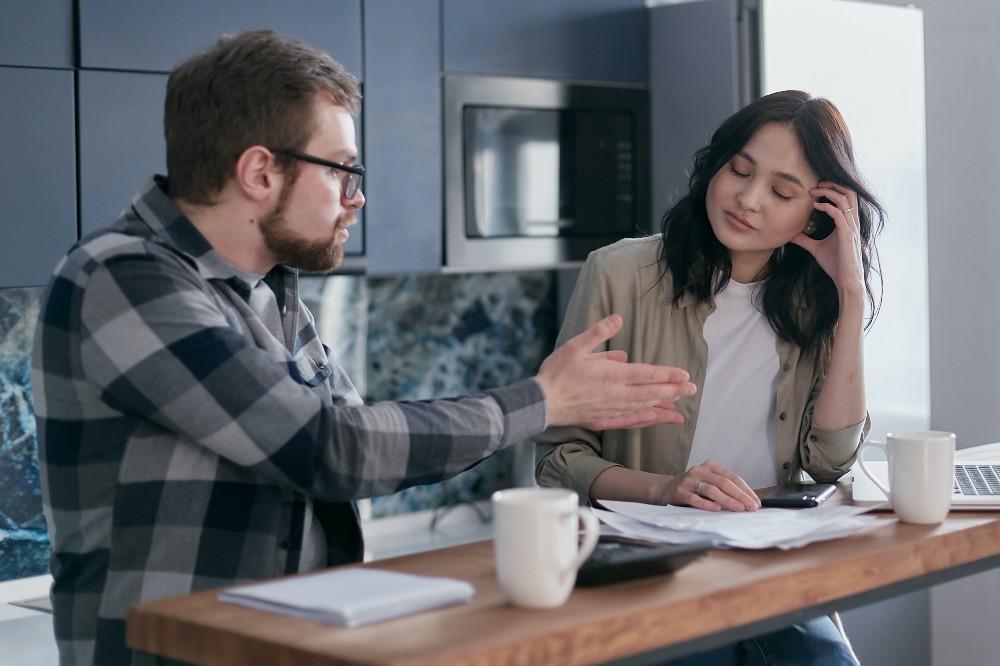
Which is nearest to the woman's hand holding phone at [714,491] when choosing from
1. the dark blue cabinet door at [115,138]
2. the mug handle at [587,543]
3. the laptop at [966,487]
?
the laptop at [966,487]

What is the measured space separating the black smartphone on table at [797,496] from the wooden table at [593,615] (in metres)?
0.15

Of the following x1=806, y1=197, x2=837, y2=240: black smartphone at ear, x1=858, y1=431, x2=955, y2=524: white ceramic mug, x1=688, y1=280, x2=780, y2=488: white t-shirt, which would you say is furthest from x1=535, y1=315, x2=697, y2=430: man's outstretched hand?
x1=806, y1=197, x2=837, y2=240: black smartphone at ear

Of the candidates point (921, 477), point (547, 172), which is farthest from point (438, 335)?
point (921, 477)

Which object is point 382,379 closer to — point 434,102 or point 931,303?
point 434,102

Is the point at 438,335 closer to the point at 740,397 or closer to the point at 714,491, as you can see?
the point at 740,397

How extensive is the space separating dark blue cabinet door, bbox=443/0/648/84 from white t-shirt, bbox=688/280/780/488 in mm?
1118

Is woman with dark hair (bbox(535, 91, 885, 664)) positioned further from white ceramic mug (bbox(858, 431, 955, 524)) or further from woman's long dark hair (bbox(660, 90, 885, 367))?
white ceramic mug (bbox(858, 431, 955, 524))

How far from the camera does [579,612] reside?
43.8 inches

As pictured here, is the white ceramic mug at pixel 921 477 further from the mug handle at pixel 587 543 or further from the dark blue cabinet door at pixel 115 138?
the dark blue cabinet door at pixel 115 138

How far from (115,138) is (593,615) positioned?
1.61 metres

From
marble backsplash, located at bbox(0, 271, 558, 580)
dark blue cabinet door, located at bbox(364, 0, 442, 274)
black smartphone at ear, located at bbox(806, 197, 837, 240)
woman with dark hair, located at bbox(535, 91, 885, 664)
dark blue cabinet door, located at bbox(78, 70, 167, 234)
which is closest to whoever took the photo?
woman with dark hair, located at bbox(535, 91, 885, 664)

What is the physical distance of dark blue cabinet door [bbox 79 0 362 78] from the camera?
7.61 ft

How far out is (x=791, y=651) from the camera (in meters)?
1.77

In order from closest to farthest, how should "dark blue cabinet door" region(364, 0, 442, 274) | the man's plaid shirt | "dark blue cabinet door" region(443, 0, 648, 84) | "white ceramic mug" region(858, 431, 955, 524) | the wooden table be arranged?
1. the wooden table
2. the man's plaid shirt
3. "white ceramic mug" region(858, 431, 955, 524)
4. "dark blue cabinet door" region(364, 0, 442, 274)
5. "dark blue cabinet door" region(443, 0, 648, 84)
